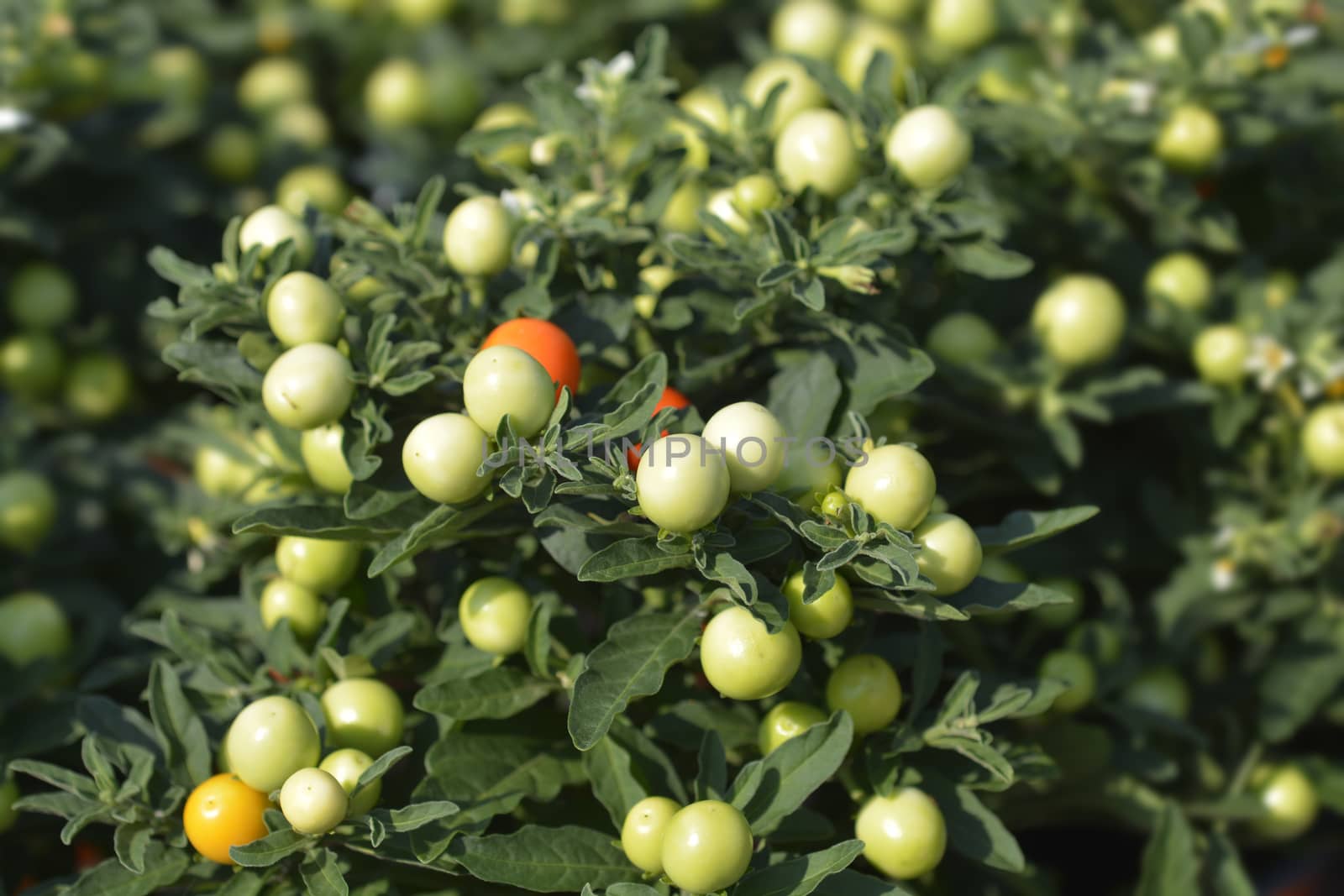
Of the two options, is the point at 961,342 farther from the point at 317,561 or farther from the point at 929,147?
the point at 317,561

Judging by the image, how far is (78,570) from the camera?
5.26ft

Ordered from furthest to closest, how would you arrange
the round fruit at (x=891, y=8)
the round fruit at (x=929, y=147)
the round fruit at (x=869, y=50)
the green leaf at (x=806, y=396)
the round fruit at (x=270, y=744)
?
the round fruit at (x=891, y=8) < the round fruit at (x=869, y=50) < the round fruit at (x=929, y=147) < the green leaf at (x=806, y=396) < the round fruit at (x=270, y=744)

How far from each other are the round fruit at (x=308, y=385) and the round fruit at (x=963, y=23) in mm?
1239

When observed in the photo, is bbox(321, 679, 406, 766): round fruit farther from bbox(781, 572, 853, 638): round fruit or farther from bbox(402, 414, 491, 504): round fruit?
bbox(781, 572, 853, 638): round fruit

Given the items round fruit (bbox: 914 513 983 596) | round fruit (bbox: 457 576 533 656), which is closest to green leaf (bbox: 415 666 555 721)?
round fruit (bbox: 457 576 533 656)

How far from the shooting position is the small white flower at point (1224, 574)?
4.55 ft

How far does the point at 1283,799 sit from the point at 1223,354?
56cm

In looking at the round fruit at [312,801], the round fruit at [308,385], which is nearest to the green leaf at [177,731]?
the round fruit at [312,801]

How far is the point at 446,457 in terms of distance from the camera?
2.82ft

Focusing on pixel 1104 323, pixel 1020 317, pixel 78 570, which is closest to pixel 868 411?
pixel 1104 323

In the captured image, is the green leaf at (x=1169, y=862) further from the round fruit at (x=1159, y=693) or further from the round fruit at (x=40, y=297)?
the round fruit at (x=40, y=297)

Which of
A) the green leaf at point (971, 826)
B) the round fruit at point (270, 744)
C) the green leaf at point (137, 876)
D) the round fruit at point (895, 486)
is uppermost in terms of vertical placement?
the round fruit at point (895, 486)

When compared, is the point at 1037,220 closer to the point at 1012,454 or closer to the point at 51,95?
the point at 1012,454

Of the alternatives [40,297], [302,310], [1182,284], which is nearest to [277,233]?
[302,310]
